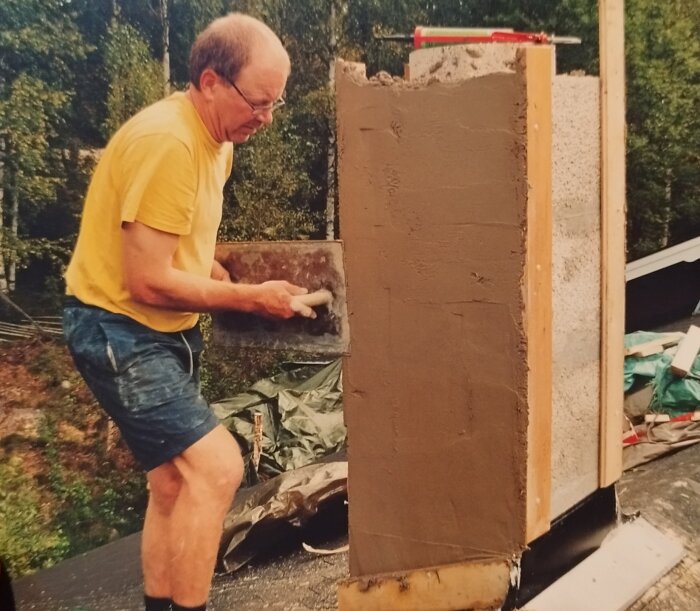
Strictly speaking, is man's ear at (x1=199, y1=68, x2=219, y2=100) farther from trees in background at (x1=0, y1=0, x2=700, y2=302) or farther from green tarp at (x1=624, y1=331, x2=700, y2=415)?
green tarp at (x1=624, y1=331, x2=700, y2=415)

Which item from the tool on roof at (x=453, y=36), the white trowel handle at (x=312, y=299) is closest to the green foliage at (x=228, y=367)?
the white trowel handle at (x=312, y=299)

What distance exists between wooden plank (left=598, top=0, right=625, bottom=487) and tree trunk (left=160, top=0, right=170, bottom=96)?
901 mm

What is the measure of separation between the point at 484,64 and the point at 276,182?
445mm

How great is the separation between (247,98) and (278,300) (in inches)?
13.8

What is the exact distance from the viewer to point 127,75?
1.32 metres

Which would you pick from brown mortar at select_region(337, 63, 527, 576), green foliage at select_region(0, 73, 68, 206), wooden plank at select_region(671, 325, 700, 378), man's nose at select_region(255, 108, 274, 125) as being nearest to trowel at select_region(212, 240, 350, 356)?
brown mortar at select_region(337, 63, 527, 576)

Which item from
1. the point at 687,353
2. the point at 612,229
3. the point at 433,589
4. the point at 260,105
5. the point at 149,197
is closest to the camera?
the point at 149,197

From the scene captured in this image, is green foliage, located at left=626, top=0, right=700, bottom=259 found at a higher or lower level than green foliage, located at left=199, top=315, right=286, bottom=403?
higher

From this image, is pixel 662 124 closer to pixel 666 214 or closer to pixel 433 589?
pixel 666 214

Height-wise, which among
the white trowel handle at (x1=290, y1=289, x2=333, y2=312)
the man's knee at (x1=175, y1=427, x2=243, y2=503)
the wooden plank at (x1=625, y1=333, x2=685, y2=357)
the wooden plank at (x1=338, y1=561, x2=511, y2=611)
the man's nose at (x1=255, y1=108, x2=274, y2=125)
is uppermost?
the man's nose at (x1=255, y1=108, x2=274, y2=125)

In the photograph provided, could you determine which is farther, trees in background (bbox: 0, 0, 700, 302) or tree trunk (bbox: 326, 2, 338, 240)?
tree trunk (bbox: 326, 2, 338, 240)

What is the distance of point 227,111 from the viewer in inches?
50.8

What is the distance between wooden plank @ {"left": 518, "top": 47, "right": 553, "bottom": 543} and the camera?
1.34 meters

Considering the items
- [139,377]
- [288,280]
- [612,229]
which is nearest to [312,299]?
[288,280]
